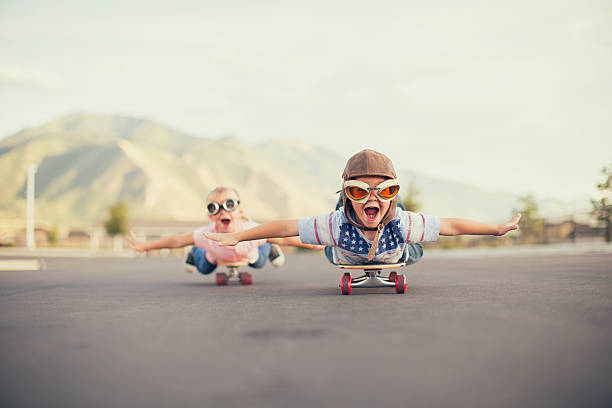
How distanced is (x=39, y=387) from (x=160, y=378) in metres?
0.56

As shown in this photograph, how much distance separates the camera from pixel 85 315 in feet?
17.2

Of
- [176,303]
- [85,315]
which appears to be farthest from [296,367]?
[176,303]

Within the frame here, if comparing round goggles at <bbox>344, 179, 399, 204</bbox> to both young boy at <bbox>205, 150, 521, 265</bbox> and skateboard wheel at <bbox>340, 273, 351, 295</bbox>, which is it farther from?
skateboard wheel at <bbox>340, 273, 351, 295</bbox>

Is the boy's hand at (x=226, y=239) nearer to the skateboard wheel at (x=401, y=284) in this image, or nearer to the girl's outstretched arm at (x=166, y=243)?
the skateboard wheel at (x=401, y=284)

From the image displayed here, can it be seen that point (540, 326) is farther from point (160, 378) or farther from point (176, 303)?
point (176, 303)

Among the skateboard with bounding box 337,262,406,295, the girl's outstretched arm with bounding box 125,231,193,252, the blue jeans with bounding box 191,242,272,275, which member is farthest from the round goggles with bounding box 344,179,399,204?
the girl's outstretched arm with bounding box 125,231,193,252

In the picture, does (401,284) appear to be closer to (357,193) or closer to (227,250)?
(357,193)

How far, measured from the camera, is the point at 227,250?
29.2 ft

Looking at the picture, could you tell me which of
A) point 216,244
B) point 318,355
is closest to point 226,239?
point 216,244

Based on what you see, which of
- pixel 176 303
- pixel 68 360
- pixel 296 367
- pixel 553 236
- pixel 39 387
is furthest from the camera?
pixel 553 236

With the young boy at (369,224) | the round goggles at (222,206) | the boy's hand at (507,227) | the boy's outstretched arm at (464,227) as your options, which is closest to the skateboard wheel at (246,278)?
the round goggles at (222,206)

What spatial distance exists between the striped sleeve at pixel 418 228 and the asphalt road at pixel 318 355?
38.1 inches

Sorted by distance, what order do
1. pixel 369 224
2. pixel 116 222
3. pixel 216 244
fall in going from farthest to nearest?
pixel 116 222 < pixel 216 244 < pixel 369 224

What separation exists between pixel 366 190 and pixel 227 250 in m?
3.45
